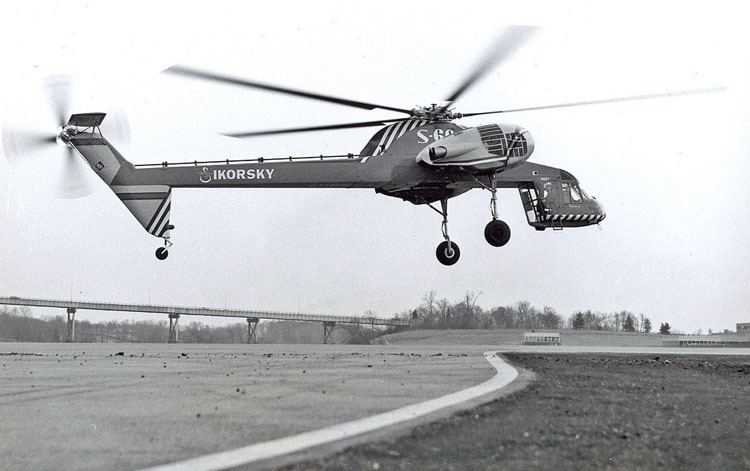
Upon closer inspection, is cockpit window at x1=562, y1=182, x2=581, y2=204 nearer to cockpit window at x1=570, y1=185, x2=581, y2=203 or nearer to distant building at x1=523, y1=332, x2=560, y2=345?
cockpit window at x1=570, y1=185, x2=581, y2=203

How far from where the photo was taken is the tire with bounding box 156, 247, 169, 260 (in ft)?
83.9

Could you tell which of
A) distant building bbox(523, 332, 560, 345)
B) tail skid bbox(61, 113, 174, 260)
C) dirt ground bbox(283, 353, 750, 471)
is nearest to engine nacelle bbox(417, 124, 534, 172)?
tail skid bbox(61, 113, 174, 260)

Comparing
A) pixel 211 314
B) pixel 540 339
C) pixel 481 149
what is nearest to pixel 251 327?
pixel 211 314

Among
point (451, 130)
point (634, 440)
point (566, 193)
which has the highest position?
point (451, 130)

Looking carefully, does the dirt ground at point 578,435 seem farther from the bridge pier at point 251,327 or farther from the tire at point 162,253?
the bridge pier at point 251,327

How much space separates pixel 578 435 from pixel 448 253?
21470 mm

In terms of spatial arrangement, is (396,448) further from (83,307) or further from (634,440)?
(83,307)

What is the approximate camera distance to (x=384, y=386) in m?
11.4

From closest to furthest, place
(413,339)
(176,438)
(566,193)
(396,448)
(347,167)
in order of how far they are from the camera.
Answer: (396,448)
(176,438)
(347,167)
(566,193)
(413,339)

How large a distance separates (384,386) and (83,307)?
10416cm

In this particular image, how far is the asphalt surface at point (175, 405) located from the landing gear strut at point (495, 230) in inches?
507

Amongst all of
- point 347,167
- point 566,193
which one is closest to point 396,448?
point 347,167

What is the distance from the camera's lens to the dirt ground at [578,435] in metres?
6.19

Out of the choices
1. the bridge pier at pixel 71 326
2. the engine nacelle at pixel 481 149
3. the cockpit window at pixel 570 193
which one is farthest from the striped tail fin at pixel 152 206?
the bridge pier at pixel 71 326
